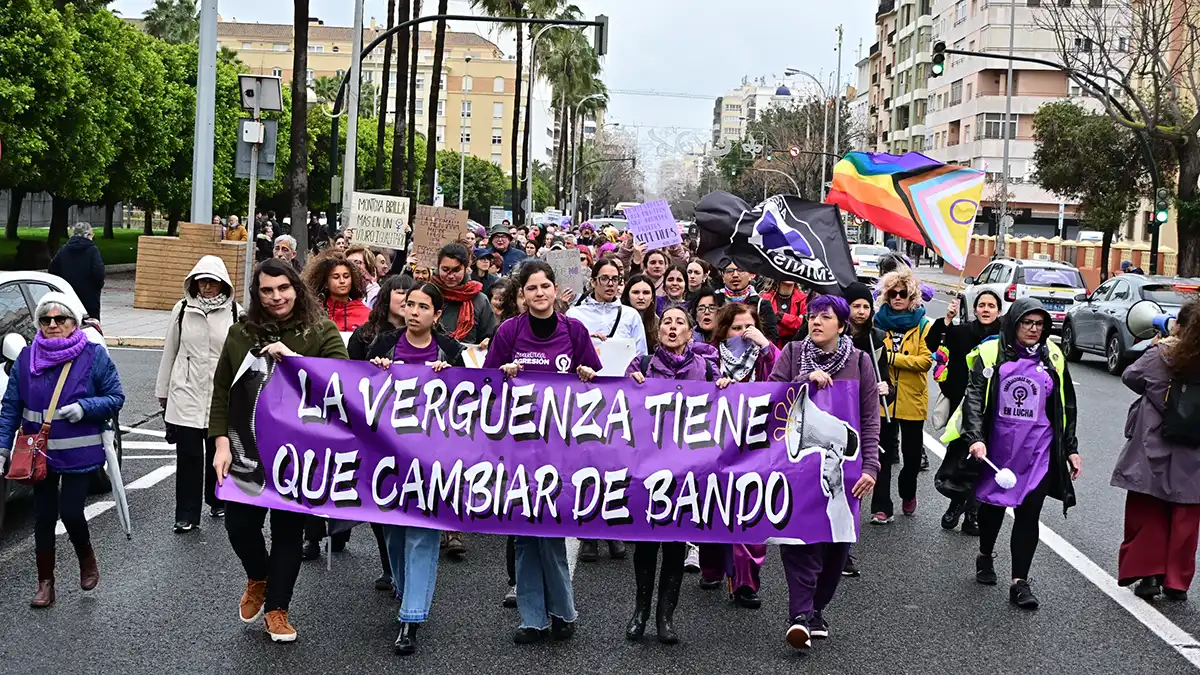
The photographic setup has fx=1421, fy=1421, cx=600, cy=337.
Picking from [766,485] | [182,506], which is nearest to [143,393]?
[182,506]

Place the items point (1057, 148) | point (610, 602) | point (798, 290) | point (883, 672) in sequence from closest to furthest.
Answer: point (883, 672) → point (610, 602) → point (798, 290) → point (1057, 148)

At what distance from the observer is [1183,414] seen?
7.47 meters

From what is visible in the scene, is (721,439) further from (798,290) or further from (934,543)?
(798,290)

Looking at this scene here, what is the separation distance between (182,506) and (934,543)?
473 centimetres

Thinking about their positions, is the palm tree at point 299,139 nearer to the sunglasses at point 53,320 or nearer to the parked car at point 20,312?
the parked car at point 20,312

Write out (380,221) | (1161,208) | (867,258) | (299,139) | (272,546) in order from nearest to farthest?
(272,546), (380,221), (299,139), (1161,208), (867,258)

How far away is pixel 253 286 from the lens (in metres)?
6.50

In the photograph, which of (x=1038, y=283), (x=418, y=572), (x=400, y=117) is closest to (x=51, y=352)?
(x=418, y=572)

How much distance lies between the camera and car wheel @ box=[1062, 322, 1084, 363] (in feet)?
80.0

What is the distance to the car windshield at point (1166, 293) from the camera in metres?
22.0

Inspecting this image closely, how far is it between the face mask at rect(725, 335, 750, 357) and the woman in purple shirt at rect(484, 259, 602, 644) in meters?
1.04

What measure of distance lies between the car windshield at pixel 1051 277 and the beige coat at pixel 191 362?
21.9 metres

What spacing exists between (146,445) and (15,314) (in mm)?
3182

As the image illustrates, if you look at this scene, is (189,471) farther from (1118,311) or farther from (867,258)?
(867,258)
